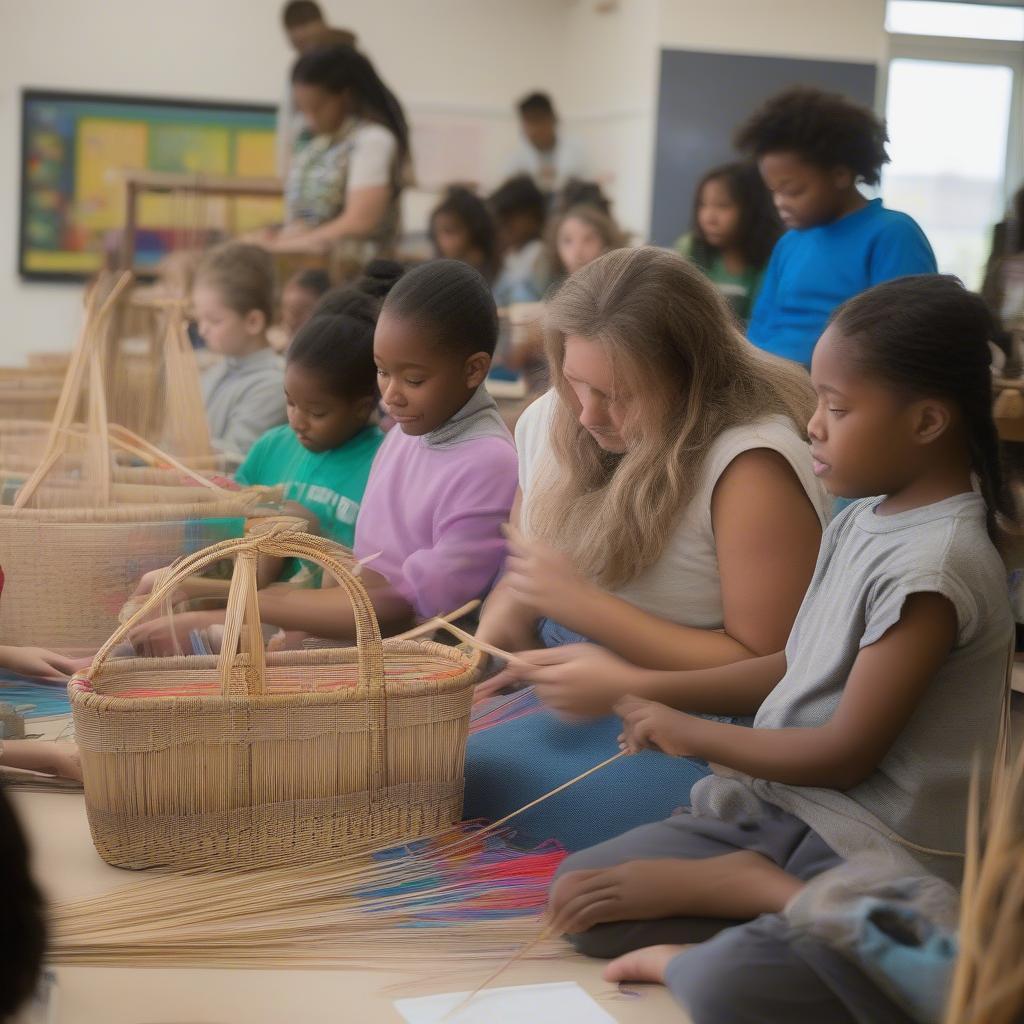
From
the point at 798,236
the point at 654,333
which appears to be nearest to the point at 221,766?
the point at 654,333

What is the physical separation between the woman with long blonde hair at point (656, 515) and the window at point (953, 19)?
5028mm

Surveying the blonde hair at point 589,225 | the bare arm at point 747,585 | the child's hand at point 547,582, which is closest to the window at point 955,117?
the blonde hair at point 589,225

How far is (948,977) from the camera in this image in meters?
1.13

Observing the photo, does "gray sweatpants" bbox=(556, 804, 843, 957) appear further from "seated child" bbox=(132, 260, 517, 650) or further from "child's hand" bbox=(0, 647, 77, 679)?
"child's hand" bbox=(0, 647, 77, 679)

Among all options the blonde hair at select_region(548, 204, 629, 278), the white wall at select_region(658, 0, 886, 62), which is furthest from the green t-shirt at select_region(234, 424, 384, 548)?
the white wall at select_region(658, 0, 886, 62)

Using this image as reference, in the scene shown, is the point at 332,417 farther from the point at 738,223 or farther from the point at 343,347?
the point at 738,223

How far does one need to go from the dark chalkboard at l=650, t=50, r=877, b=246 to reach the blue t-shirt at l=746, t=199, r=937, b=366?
2.86m

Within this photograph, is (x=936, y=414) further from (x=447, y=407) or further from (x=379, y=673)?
(x=447, y=407)

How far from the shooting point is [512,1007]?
1.36 meters

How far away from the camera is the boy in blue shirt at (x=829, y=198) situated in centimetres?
268

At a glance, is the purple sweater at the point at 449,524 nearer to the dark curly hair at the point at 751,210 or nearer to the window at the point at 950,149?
the dark curly hair at the point at 751,210

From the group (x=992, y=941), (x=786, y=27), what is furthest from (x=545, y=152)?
(x=992, y=941)

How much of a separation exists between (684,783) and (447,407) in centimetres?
67

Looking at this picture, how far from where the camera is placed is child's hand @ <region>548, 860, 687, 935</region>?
1.43m
